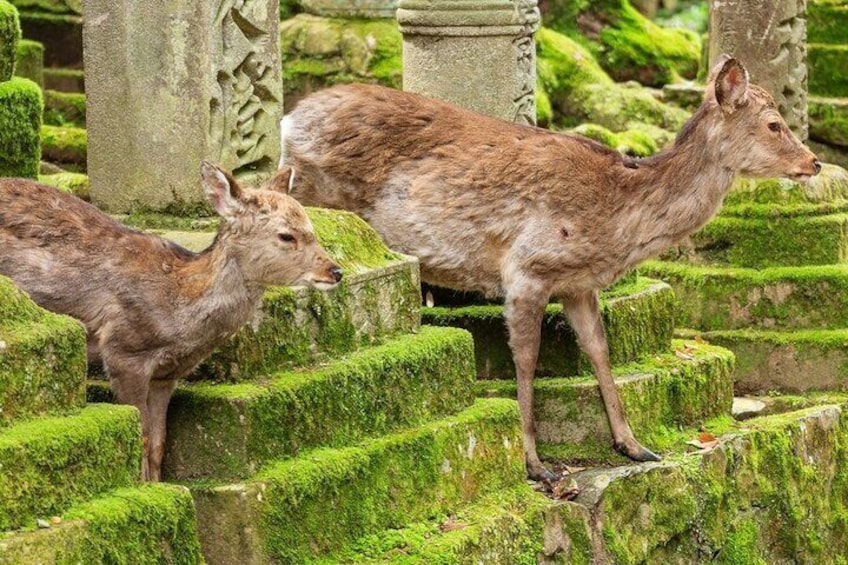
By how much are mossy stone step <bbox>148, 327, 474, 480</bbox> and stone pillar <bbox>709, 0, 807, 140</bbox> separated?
478cm

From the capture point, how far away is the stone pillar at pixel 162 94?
9.73m

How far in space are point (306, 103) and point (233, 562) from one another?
10.9ft

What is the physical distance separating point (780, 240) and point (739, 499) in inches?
111

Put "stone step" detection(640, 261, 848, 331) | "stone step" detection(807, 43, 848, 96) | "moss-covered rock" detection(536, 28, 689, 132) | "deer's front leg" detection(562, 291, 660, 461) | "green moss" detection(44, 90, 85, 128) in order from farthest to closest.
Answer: "stone step" detection(807, 43, 848, 96) < "moss-covered rock" detection(536, 28, 689, 132) < "green moss" detection(44, 90, 85, 128) < "stone step" detection(640, 261, 848, 331) < "deer's front leg" detection(562, 291, 660, 461)

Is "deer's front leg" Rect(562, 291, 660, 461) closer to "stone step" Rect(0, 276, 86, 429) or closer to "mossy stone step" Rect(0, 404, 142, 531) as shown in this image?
"mossy stone step" Rect(0, 404, 142, 531)

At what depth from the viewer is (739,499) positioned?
11320 millimetres

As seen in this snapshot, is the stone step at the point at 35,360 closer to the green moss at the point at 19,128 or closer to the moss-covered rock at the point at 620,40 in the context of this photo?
the green moss at the point at 19,128

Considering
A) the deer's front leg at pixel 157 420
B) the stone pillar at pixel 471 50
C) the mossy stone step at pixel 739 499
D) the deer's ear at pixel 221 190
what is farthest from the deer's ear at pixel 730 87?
the deer's front leg at pixel 157 420

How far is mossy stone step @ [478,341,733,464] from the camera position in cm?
1090

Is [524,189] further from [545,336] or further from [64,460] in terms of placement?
[64,460]

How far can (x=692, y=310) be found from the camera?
13680 millimetres

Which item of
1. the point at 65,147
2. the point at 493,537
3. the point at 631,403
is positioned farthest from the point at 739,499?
the point at 65,147

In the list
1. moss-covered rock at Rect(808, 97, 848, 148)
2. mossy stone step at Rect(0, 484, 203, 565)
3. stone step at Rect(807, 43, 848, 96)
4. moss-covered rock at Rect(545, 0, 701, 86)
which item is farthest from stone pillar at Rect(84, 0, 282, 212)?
stone step at Rect(807, 43, 848, 96)

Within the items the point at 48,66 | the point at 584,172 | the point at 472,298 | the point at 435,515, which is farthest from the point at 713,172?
the point at 48,66
